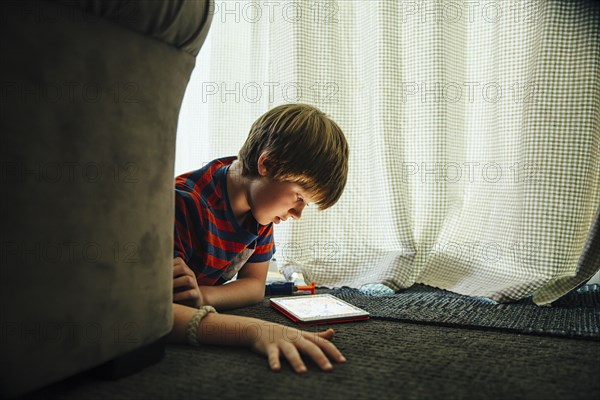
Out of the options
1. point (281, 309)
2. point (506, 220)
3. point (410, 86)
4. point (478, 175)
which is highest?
point (410, 86)

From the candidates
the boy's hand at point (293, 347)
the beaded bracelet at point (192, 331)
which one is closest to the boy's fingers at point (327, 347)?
the boy's hand at point (293, 347)

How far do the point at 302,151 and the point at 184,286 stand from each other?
1.11 ft

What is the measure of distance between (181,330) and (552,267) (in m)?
0.87

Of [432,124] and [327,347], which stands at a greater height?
[432,124]

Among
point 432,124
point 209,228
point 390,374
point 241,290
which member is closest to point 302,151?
point 209,228

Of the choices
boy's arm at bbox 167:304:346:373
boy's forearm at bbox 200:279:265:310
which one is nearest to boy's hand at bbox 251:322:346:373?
boy's arm at bbox 167:304:346:373

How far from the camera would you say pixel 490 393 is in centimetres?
55

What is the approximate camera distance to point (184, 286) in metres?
0.81

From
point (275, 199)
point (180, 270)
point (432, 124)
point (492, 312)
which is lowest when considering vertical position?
point (492, 312)

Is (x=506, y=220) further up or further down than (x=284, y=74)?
further down

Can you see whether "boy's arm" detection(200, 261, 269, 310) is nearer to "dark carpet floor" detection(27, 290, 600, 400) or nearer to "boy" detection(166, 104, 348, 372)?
"boy" detection(166, 104, 348, 372)

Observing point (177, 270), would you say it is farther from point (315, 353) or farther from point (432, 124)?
point (432, 124)

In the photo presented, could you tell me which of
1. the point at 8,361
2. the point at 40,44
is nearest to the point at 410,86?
the point at 40,44

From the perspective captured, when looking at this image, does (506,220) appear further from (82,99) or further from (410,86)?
(82,99)
